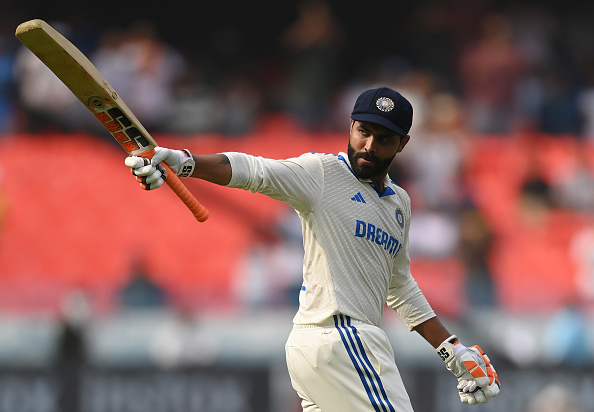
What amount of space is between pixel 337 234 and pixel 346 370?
65cm

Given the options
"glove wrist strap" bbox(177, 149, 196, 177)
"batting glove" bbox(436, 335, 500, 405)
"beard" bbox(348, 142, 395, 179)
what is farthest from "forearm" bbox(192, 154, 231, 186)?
"batting glove" bbox(436, 335, 500, 405)

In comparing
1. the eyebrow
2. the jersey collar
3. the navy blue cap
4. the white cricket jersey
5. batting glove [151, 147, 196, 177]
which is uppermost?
the navy blue cap

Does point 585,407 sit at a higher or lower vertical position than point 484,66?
lower

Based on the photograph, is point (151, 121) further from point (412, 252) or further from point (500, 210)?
point (500, 210)

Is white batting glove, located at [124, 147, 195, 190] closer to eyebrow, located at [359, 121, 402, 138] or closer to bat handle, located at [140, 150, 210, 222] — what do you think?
bat handle, located at [140, 150, 210, 222]

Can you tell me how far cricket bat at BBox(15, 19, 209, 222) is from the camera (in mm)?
3809

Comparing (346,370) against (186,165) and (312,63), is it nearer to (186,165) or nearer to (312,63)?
(186,165)

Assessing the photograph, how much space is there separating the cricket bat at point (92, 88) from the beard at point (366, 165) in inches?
31.6

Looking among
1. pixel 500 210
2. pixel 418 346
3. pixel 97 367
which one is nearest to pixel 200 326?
pixel 97 367

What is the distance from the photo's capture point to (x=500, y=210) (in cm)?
1228

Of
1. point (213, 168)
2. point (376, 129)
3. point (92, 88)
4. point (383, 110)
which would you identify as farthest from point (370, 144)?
point (92, 88)

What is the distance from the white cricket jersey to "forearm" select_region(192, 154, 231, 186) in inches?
9.1

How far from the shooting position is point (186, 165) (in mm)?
3830

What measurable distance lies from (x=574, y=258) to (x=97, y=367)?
636cm
